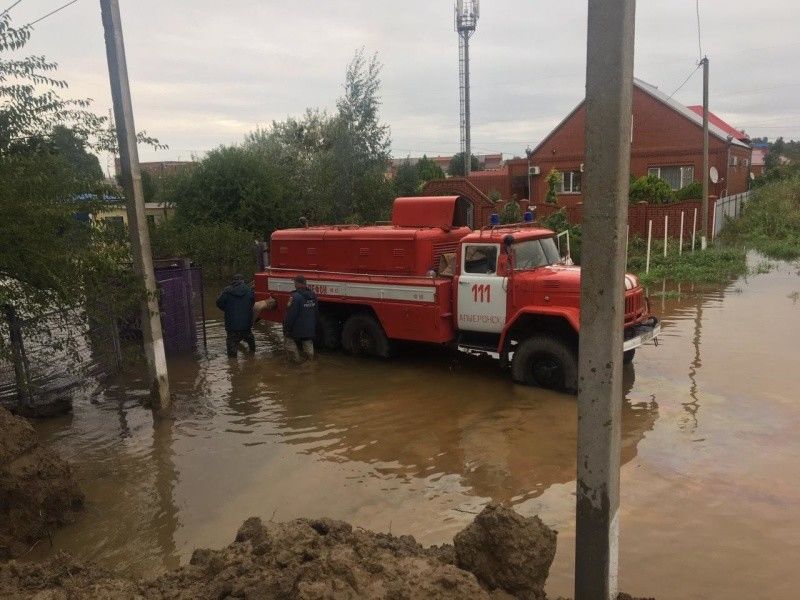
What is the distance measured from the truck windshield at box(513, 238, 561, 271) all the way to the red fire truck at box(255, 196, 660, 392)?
0.05 ft

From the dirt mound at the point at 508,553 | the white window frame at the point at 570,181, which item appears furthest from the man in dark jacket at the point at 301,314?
the white window frame at the point at 570,181

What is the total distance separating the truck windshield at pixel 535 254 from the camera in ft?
28.8

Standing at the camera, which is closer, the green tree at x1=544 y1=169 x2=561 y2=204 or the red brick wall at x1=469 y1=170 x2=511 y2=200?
the green tree at x1=544 y1=169 x2=561 y2=204

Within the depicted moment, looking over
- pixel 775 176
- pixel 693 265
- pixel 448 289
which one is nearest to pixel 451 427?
pixel 448 289

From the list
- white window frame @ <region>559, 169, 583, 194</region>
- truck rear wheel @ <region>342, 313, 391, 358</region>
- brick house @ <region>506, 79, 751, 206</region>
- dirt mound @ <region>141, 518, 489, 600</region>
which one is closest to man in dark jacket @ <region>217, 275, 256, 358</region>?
truck rear wheel @ <region>342, 313, 391, 358</region>

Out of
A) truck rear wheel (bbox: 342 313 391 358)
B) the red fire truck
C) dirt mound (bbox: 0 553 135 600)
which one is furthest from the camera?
truck rear wheel (bbox: 342 313 391 358)

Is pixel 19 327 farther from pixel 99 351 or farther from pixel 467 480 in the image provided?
pixel 467 480

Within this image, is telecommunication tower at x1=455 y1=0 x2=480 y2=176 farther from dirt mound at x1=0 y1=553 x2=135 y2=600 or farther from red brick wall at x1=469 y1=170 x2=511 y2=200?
dirt mound at x1=0 y1=553 x2=135 y2=600

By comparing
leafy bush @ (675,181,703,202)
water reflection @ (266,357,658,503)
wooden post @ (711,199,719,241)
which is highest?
leafy bush @ (675,181,703,202)

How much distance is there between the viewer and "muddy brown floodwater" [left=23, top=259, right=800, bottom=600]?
4.84 m

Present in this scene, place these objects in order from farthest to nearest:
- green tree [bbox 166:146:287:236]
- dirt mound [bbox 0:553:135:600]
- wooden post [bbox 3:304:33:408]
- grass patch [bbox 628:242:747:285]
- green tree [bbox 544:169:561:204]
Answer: green tree [bbox 544:169:561:204] < green tree [bbox 166:146:287:236] < grass patch [bbox 628:242:747:285] < wooden post [bbox 3:304:33:408] < dirt mound [bbox 0:553:135:600]

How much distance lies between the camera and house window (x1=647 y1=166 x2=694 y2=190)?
30.6 m

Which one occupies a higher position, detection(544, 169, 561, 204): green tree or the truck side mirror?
detection(544, 169, 561, 204): green tree

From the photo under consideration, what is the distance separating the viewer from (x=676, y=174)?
30984 mm
